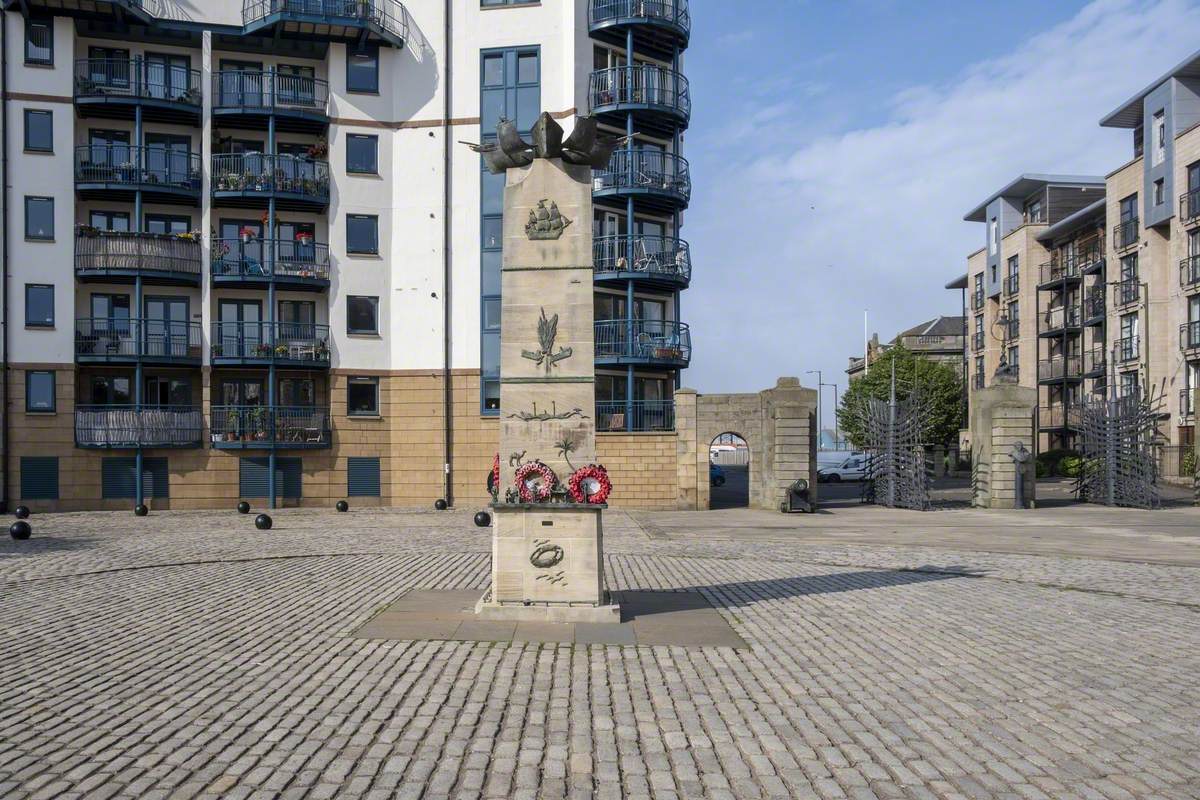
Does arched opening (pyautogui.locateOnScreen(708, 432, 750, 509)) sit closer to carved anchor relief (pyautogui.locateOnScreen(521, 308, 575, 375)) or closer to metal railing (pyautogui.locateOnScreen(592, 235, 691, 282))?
metal railing (pyautogui.locateOnScreen(592, 235, 691, 282))

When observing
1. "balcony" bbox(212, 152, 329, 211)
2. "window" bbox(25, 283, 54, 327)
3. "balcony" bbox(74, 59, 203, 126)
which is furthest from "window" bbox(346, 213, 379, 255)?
"window" bbox(25, 283, 54, 327)

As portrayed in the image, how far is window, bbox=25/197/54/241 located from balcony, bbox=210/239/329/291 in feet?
16.9

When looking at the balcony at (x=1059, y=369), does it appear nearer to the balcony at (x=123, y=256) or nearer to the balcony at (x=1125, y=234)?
the balcony at (x=1125, y=234)

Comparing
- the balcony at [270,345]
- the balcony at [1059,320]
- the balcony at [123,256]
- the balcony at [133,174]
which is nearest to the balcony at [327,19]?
the balcony at [133,174]

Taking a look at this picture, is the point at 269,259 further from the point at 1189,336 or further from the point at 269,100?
the point at 1189,336

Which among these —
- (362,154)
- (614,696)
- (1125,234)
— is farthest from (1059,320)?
(614,696)

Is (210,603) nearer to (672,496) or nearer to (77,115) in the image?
(672,496)

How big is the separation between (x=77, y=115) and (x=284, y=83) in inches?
273

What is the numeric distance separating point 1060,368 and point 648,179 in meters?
39.7

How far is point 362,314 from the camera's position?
35.2 meters

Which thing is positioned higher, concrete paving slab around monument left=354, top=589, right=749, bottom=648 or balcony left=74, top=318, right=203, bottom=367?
balcony left=74, top=318, right=203, bottom=367

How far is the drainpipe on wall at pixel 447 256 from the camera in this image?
34406 mm

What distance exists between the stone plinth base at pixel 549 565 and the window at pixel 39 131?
29754 mm

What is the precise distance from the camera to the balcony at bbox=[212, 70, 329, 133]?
34.2 m
